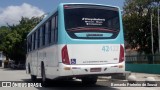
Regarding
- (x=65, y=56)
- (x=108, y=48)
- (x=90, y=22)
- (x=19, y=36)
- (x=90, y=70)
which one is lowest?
(x=90, y=70)

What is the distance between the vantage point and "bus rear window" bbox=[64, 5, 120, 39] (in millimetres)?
13656

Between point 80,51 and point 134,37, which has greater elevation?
point 134,37

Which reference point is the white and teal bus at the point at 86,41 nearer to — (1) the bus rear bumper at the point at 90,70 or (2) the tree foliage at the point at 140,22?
(1) the bus rear bumper at the point at 90,70

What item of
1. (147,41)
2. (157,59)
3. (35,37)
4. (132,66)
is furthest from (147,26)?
(35,37)

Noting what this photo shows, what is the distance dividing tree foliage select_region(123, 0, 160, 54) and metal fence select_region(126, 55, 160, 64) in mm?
13889

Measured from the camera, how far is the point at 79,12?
1378cm

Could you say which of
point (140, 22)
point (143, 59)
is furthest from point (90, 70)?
point (140, 22)

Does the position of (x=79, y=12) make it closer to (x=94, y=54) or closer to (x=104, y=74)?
(x=94, y=54)

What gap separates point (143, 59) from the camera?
1284 inches

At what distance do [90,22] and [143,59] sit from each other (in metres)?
19.7

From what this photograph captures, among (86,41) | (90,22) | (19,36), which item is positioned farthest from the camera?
(19,36)

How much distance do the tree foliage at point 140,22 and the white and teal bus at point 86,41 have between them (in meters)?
35.6

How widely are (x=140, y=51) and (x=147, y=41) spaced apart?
1.80 m

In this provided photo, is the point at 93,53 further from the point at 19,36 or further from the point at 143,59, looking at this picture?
the point at 19,36
